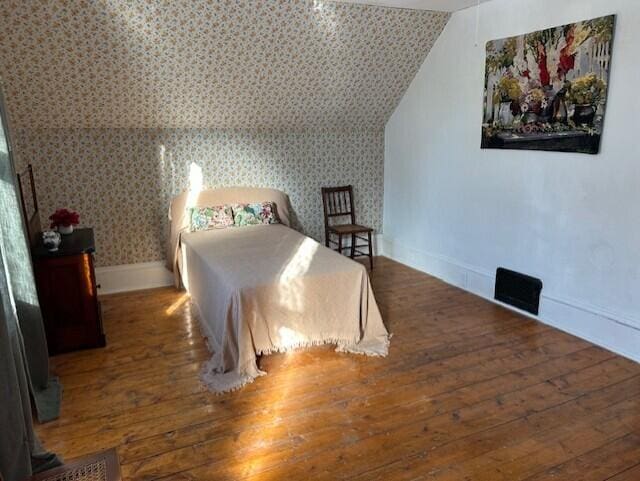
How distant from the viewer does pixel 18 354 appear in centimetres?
204

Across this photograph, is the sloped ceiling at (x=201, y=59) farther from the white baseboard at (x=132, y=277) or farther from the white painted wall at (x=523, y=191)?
the white baseboard at (x=132, y=277)

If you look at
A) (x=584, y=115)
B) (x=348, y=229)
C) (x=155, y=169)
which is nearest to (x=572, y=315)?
(x=584, y=115)

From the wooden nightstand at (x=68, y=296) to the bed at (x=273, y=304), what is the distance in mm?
767

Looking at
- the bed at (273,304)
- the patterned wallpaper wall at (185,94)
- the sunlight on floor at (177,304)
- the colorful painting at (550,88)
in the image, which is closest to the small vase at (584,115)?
the colorful painting at (550,88)

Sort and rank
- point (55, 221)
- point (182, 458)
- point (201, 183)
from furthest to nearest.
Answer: point (201, 183)
point (55, 221)
point (182, 458)

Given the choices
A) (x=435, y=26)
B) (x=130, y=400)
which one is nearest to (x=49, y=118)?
(x=130, y=400)

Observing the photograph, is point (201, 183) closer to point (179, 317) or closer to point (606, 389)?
point (179, 317)

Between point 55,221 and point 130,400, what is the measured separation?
161 cm

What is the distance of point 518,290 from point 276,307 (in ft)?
6.80

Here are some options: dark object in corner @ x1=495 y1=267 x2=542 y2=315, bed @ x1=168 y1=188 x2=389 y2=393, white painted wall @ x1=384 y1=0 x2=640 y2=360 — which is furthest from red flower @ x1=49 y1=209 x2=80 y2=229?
dark object in corner @ x1=495 y1=267 x2=542 y2=315

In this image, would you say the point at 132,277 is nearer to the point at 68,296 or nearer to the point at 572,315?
the point at 68,296

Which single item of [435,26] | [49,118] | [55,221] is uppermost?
[435,26]

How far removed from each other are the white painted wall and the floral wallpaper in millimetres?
913

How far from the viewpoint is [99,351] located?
3240 millimetres
